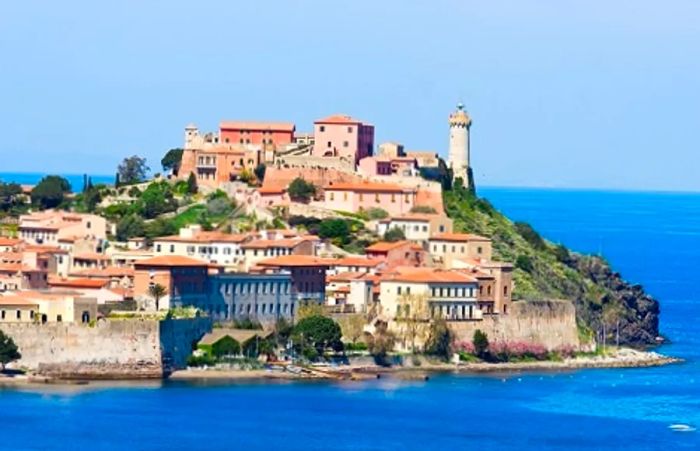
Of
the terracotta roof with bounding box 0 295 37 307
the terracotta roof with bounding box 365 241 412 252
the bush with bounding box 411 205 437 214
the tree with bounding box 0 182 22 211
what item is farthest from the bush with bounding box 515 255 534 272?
the terracotta roof with bounding box 0 295 37 307

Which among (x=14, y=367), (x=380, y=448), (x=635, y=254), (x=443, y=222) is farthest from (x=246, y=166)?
(x=635, y=254)

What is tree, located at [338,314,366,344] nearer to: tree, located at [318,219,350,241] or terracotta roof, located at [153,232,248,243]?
terracotta roof, located at [153,232,248,243]

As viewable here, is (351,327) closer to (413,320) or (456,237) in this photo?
(413,320)

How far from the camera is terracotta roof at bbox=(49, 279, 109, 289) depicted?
76.9 metres

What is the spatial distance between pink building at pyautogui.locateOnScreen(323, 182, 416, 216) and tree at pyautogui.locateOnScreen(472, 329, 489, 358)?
1007 centimetres

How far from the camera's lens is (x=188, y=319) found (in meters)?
74.7

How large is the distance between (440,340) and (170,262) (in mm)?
8850

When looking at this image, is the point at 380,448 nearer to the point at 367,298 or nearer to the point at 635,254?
the point at 367,298

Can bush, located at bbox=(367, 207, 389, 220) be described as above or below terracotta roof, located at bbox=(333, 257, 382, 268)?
above

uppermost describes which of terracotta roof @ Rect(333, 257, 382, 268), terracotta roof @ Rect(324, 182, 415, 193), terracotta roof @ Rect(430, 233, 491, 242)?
terracotta roof @ Rect(324, 182, 415, 193)

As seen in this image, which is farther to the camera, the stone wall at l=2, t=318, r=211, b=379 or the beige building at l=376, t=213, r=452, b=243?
the beige building at l=376, t=213, r=452, b=243

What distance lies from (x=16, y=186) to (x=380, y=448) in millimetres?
34375

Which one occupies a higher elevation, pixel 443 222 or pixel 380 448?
pixel 443 222

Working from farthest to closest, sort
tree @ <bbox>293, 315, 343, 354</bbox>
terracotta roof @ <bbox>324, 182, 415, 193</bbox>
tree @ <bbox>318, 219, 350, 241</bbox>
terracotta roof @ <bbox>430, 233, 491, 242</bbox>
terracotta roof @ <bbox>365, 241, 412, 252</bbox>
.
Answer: terracotta roof @ <bbox>324, 182, 415, 193</bbox> → tree @ <bbox>318, 219, 350, 241</bbox> → terracotta roof @ <bbox>430, 233, 491, 242</bbox> → terracotta roof @ <bbox>365, 241, 412, 252</bbox> → tree @ <bbox>293, 315, 343, 354</bbox>
